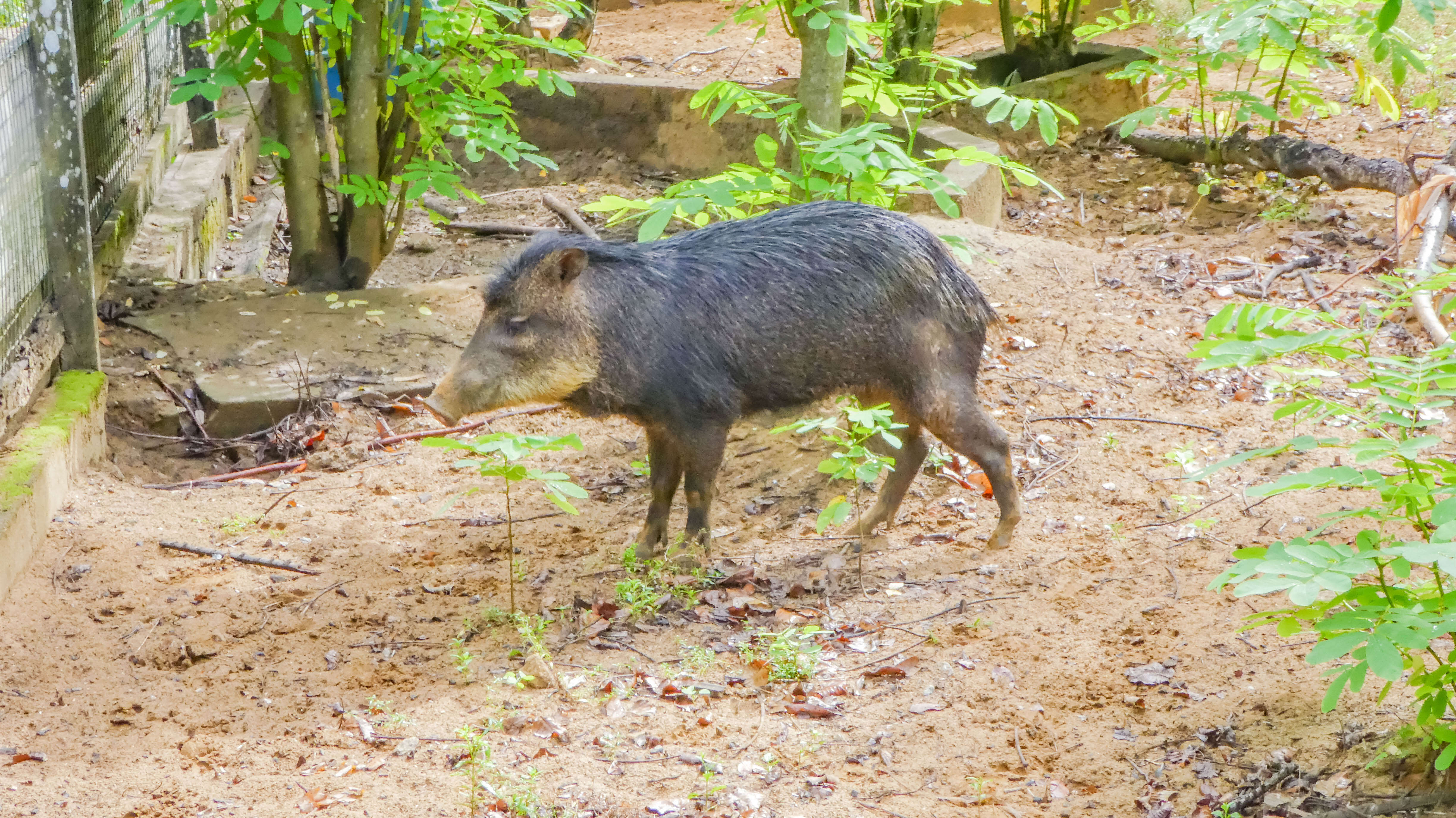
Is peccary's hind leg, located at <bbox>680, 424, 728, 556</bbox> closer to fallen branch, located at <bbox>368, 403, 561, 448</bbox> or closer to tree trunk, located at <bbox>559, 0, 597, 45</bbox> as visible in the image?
fallen branch, located at <bbox>368, 403, 561, 448</bbox>

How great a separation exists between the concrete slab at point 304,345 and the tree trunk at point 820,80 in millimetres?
2018

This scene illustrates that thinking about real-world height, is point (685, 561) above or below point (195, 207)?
below

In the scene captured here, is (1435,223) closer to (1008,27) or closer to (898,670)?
(898,670)

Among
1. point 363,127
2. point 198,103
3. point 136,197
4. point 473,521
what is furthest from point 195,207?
point 473,521

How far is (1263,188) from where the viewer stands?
8.78 m

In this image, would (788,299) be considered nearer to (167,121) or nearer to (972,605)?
(972,605)

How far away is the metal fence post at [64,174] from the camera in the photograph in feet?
16.3

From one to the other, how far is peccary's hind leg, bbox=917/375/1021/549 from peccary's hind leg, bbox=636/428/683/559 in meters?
0.93

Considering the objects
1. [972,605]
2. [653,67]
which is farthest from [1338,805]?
[653,67]

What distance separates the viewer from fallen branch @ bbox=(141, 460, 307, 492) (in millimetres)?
5379

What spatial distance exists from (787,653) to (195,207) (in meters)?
5.53

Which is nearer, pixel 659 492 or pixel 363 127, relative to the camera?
pixel 659 492

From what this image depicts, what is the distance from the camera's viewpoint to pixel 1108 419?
5598mm

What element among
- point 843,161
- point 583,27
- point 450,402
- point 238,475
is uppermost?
point 843,161
